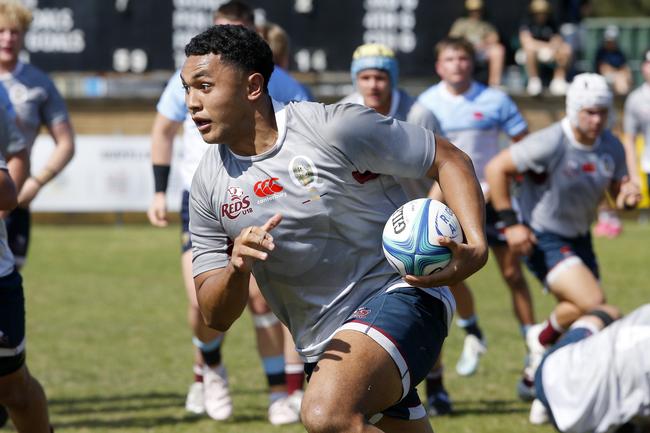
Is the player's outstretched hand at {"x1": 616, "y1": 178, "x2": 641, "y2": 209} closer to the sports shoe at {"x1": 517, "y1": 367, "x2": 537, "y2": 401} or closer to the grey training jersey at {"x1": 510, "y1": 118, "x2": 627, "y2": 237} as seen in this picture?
the grey training jersey at {"x1": 510, "y1": 118, "x2": 627, "y2": 237}

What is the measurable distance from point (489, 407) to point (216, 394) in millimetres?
1707

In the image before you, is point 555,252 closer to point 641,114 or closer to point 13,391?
point 13,391

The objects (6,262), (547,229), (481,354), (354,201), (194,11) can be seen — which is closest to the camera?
(354,201)

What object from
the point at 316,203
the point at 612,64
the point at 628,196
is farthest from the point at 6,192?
the point at 612,64

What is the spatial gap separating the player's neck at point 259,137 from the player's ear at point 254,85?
0.04 meters

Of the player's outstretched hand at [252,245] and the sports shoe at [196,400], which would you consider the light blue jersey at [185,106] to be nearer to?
the sports shoe at [196,400]

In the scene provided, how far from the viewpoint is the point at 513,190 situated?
839 cm

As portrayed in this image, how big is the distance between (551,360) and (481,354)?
529cm

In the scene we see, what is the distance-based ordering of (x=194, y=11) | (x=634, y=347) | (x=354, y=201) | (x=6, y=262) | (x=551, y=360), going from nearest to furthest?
(x=634, y=347), (x=551, y=360), (x=354, y=201), (x=6, y=262), (x=194, y=11)

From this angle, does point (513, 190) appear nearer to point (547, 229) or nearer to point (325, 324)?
point (547, 229)

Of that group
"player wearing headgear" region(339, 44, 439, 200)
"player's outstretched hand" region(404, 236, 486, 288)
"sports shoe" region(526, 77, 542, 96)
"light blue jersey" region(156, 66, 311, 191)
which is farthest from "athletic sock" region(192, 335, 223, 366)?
"sports shoe" region(526, 77, 542, 96)

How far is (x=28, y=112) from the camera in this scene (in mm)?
8094

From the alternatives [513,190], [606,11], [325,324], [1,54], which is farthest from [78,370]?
[606,11]

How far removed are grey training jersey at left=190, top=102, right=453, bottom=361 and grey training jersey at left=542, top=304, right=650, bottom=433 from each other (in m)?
1.12
